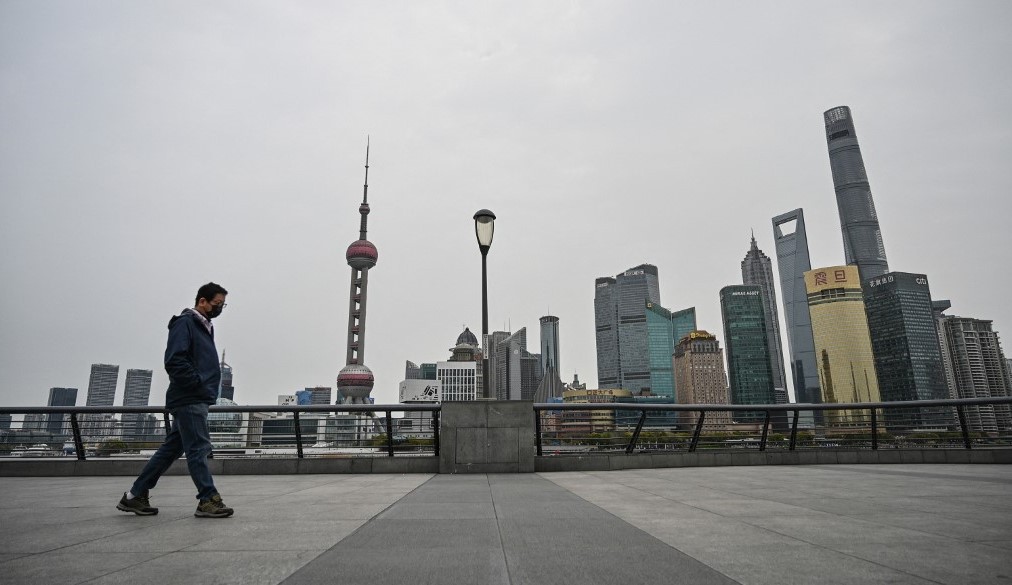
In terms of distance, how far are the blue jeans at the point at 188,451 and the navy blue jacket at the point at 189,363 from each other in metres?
0.10

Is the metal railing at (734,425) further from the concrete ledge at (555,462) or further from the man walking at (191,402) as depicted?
the man walking at (191,402)

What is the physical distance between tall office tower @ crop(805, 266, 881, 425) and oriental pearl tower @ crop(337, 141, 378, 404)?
151270 mm

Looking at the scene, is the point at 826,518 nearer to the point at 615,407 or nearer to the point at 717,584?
the point at 717,584

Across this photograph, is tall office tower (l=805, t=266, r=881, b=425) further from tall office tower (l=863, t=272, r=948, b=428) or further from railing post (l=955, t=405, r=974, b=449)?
railing post (l=955, t=405, r=974, b=449)

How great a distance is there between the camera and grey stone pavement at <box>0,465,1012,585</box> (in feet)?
7.05

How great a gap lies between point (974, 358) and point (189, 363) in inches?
Answer: 8909

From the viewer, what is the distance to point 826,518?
3.52m

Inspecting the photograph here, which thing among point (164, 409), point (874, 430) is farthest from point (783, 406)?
point (164, 409)

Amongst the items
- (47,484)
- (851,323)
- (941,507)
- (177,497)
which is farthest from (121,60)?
(851,323)

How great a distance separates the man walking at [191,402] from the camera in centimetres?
386

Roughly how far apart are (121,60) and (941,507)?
1700 centimetres

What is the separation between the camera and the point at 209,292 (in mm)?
4289

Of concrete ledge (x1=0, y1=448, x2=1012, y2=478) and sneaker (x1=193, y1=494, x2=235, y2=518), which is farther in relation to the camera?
concrete ledge (x1=0, y1=448, x2=1012, y2=478)

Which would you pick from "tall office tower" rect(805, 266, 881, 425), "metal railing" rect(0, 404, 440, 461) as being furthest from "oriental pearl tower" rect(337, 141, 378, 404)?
"tall office tower" rect(805, 266, 881, 425)
